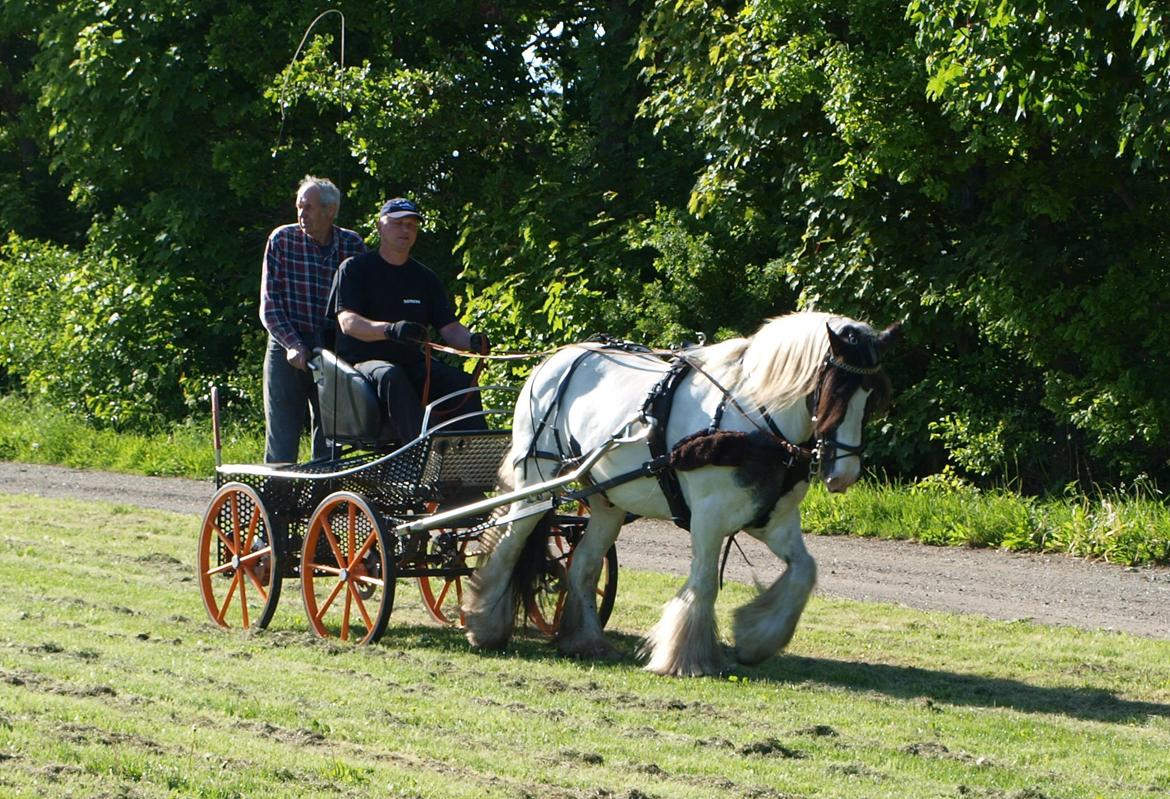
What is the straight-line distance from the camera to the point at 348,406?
8.50 metres

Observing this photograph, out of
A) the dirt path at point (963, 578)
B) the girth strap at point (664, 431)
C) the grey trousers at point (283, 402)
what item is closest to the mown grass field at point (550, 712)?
the dirt path at point (963, 578)

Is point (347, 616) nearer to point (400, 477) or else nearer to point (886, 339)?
point (400, 477)

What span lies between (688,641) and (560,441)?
1326mm

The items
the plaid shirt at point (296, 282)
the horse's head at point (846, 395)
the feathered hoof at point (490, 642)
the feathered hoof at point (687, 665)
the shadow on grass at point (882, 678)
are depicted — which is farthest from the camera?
the plaid shirt at point (296, 282)

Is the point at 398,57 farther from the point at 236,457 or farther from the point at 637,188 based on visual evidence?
the point at 236,457

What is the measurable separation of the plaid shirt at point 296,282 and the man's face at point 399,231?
47 cm

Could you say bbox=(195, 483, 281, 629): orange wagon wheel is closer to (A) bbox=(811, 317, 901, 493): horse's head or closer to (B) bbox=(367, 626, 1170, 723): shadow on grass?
(B) bbox=(367, 626, 1170, 723): shadow on grass

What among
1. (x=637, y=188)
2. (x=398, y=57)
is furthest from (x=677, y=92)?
(x=398, y=57)

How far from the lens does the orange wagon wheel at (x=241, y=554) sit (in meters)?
8.48

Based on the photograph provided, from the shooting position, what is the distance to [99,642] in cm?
763

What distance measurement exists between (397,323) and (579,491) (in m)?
1.33

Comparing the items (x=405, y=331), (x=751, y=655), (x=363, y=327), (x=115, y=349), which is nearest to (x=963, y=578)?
(x=751, y=655)

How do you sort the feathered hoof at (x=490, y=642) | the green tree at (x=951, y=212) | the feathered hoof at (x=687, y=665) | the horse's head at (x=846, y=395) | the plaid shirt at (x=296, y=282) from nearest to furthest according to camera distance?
1. the horse's head at (x=846, y=395)
2. the feathered hoof at (x=687, y=665)
3. the feathered hoof at (x=490, y=642)
4. the plaid shirt at (x=296, y=282)
5. the green tree at (x=951, y=212)

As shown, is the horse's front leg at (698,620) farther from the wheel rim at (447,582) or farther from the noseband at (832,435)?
the wheel rim at (447,582)
